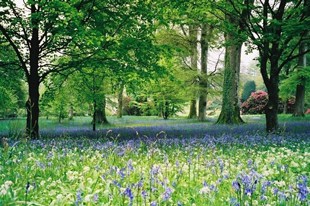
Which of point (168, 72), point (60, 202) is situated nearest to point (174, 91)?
point (168, 72)

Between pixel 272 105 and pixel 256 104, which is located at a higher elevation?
pixel 256 104

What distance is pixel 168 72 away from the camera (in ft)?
42.1

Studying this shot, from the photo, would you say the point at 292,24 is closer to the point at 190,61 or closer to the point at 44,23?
the point at 44,23

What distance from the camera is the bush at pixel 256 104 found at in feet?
164

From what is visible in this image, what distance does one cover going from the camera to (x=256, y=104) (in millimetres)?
51906

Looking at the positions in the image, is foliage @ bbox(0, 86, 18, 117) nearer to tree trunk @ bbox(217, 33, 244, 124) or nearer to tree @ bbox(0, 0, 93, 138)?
tree @ bbox(0, 0, 93, 138)

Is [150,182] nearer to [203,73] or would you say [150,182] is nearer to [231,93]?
[231,93]

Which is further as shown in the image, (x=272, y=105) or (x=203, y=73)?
(x=203, y=73)

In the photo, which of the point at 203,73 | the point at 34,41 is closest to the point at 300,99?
the point at 203,73

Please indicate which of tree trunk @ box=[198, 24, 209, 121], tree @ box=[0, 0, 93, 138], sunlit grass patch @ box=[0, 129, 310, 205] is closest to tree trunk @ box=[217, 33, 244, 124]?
tree trunk @ box=[198, 24, 209, 121]

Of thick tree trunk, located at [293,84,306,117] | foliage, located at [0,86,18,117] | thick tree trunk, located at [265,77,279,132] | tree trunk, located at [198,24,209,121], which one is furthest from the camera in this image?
tree trunk, located at [198,24,209,121]

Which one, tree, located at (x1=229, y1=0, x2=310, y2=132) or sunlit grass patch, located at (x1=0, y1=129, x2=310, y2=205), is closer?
sunlit grass patch, located at (x1=0, y1=129, x2=310, y2=205)

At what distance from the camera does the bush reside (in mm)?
49906

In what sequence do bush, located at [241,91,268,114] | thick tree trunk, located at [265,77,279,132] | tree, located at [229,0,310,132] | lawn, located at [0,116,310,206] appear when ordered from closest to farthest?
lawn, located at [0,116,310,206]
tree, located at [229,0,310,132]
thick tree trunk, located at [265,77,279,132]
bush, located at [241,91,268,114]
